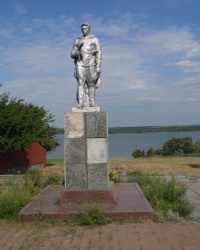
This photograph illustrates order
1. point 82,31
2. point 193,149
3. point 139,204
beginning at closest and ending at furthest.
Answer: point 139,204, point 82,31, point 193,149

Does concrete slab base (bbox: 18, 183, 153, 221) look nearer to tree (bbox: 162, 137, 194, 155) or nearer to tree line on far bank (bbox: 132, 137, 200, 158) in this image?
tree line on far bank (bbox: 132, 137, 200, 158)

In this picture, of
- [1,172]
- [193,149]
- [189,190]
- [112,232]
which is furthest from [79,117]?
[193,149]

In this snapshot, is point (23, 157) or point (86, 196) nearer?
point (86, 196)

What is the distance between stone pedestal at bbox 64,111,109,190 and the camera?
7910 mm

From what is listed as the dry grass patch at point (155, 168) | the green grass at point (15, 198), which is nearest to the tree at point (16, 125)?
the dry grass patch at point (155, 168)

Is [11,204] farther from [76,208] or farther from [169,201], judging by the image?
[169,201]

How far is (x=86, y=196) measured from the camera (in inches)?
308

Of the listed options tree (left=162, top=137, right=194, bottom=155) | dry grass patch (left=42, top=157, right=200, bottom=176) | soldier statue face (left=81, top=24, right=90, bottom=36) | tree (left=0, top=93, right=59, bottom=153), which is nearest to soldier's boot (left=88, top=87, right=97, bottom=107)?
soldier statue face (left=81, top=24, right=90, bottom=36)

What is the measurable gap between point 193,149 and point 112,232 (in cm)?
4383

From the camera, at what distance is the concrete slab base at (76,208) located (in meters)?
Result: 6.81

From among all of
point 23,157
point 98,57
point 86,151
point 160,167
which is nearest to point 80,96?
point 98,57

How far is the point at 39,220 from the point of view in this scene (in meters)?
6.78

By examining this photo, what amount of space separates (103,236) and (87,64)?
13.8ft

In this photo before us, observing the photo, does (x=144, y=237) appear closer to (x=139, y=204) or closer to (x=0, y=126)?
(x=139, y=204)
